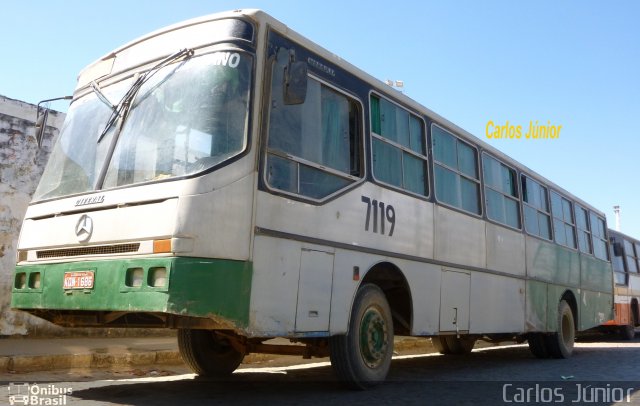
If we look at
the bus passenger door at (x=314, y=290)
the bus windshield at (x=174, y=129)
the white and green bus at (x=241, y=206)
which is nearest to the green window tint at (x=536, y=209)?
the white and green bus at (x=241, y=206)

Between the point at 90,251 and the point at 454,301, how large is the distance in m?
4.27

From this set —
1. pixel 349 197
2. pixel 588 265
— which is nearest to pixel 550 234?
pixel 588 265

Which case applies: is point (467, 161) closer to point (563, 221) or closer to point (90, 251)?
point (563, 221)

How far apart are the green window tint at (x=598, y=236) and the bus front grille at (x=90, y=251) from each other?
36.8 ft

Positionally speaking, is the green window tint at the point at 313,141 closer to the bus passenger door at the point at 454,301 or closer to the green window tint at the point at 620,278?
→ the bus passenger door at the point at 454,301

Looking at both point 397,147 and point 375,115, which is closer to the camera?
point 375,115

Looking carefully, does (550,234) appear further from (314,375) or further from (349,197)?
(349,197)

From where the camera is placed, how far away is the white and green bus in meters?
4.43

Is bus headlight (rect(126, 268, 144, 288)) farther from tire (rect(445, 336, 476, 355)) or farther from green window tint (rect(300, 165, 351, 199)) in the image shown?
tire (rect(445, 336, 476, 355))

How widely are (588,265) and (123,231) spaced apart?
415 inches

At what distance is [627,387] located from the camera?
6543 millimetres

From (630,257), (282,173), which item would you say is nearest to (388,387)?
(282,173)

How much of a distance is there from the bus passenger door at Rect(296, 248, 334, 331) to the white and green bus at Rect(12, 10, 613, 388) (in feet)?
0.05

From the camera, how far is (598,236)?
13.6 m
